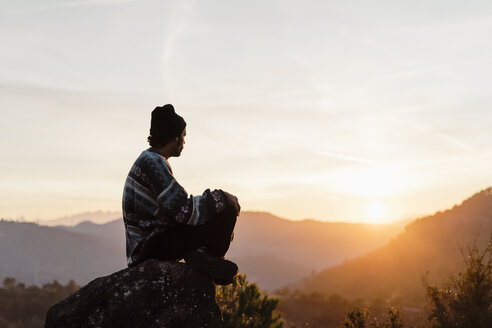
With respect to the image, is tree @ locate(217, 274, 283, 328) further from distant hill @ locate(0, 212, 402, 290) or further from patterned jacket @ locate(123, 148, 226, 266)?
distant hill @ locate(0, 212, 402, 290)

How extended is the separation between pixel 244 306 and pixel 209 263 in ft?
35.6

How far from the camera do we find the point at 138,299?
345 cm

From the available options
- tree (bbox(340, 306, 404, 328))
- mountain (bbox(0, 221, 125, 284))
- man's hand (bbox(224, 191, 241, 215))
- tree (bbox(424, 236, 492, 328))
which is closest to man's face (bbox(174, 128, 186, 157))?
man's hand (bbox(224, 191, 241, 215))

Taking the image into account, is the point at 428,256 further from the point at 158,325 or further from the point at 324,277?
the point at 158,325

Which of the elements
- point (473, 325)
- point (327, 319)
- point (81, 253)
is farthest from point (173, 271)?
point (81, 253)

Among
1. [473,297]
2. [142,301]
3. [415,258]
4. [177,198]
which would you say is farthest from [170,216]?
[415,258]

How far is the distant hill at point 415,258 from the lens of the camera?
57256 millimetres

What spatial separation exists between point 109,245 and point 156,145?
202193 mm

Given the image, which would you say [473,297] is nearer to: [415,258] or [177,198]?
[177,198]

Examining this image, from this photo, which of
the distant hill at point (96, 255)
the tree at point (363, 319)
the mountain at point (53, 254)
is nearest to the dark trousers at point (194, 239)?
the tree at point (363, 319)

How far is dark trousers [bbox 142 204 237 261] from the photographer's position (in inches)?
138

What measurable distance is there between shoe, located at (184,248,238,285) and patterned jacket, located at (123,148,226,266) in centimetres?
30

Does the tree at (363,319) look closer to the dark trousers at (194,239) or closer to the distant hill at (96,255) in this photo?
the dark trousers at (194,239)

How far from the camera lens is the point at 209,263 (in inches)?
140
